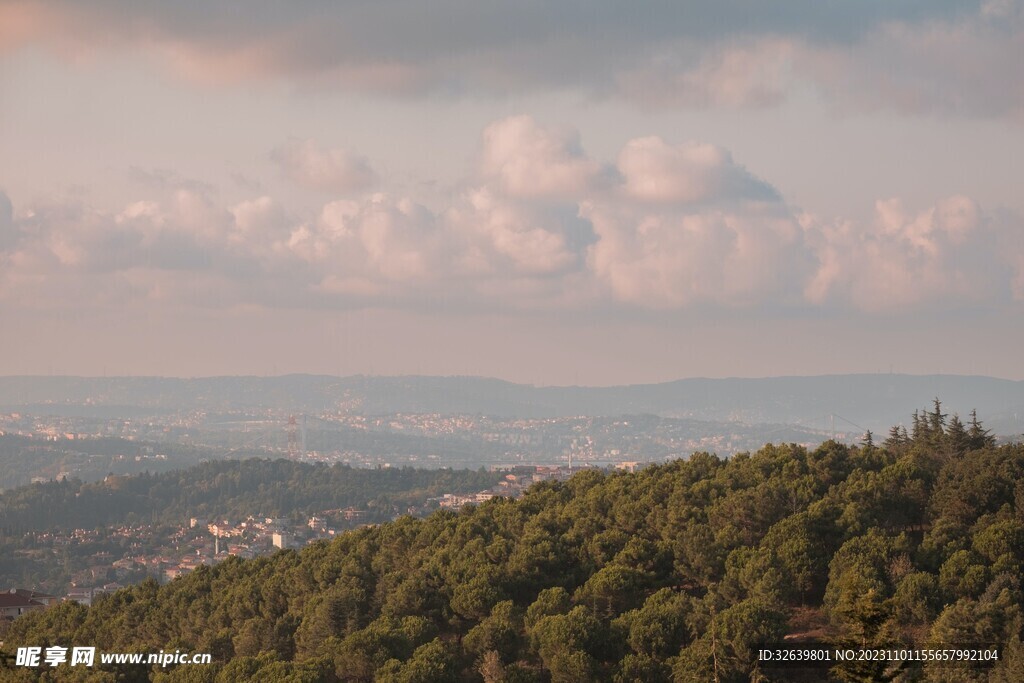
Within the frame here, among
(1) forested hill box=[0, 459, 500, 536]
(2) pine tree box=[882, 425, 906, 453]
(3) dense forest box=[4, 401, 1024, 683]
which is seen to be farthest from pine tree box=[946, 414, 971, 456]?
(1) forested hill box=[0, 459, 500, 536]

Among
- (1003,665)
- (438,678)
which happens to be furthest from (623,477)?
(1003,665)

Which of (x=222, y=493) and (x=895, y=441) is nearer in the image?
(x=895, y=441)

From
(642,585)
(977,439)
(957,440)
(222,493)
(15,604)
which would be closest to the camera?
(642,585)

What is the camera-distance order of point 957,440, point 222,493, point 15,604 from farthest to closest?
1. point 222,493
2. point 15,604
3. point 957,440

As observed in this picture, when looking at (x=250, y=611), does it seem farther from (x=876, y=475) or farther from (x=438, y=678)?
(x=876, y=475)

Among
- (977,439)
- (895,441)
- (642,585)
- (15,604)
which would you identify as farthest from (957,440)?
(15,604)

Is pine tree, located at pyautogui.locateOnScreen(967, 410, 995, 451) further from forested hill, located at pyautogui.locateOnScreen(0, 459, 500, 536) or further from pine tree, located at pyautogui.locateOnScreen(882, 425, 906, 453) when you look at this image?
forested hill, located at pyautogui.locateOnScreen(0, 459, 500, 536)

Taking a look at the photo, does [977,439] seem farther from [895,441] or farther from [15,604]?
[15,604]

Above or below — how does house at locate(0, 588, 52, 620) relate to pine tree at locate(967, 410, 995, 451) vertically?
below
